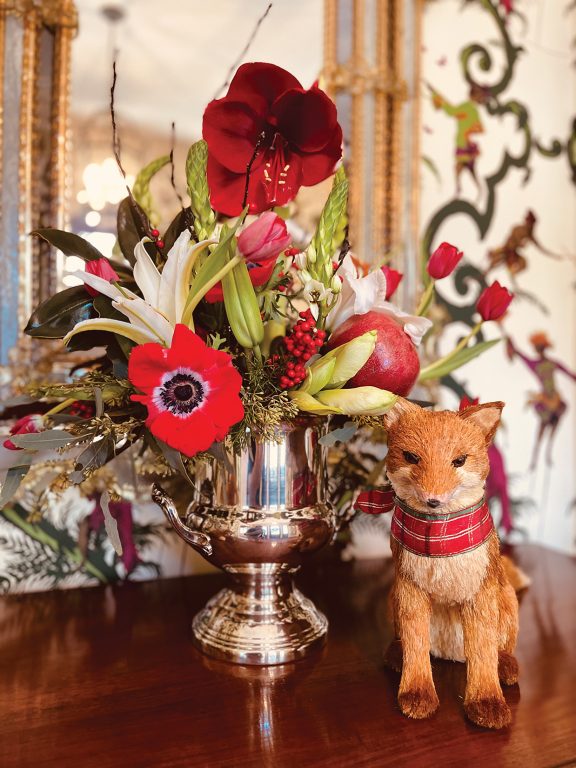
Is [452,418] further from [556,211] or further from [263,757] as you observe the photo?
[556,211]

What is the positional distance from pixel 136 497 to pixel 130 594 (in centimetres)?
13

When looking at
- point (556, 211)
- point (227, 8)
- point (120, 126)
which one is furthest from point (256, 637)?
point (556, 211)

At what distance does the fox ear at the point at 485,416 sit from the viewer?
21.5 inches

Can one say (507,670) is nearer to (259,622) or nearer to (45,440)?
(259,622)

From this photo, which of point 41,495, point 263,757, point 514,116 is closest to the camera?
point 263,757

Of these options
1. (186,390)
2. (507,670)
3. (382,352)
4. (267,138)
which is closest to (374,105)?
(267,138)

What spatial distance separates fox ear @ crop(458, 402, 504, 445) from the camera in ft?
1.79

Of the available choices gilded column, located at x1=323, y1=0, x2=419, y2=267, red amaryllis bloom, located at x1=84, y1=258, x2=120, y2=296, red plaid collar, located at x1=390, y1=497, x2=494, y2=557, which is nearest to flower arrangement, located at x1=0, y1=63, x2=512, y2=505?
red amaryllis bloom, located at x1=84, y1=258, x2=120, y2=296

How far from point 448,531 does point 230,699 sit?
248 mm

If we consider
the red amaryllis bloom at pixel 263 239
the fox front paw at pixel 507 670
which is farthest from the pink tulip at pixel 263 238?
the fox front paw at pixel 507 670

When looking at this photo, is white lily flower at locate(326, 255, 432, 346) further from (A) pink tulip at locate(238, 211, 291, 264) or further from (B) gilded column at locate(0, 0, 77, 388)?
(B) gilded column at locate(0, 0, 77, 388)

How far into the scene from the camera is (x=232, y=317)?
0.57 m

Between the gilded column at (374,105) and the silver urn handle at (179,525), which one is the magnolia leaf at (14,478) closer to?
the silver urn handle at (179,525)

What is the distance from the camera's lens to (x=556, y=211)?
49.4 inches
